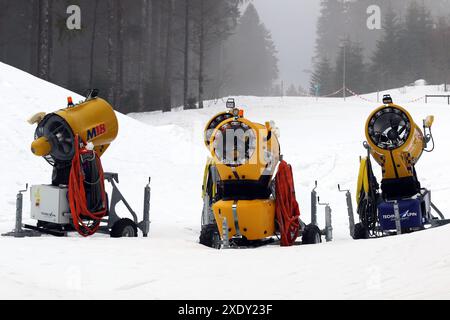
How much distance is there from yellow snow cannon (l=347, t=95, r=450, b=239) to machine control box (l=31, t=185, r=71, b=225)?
14.2 ft

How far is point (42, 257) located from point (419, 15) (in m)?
59.6

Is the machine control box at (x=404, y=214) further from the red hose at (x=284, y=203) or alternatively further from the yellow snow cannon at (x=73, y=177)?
the yellow snow cannon at (x=73, y=177)

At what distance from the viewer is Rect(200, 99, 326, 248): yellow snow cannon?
30.5 ft

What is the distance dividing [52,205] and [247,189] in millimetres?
3022

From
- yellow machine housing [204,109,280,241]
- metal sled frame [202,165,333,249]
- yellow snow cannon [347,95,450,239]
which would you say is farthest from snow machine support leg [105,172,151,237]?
yellow snow cannon [347,95,450,239]

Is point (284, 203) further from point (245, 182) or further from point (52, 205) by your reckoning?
point (52, 205)

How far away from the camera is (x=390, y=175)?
10750 mm

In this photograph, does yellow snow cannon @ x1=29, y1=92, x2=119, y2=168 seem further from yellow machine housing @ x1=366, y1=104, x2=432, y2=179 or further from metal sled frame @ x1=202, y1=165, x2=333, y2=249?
yellow machine housing @ x1=366, y1=104, x2=432, y2=179

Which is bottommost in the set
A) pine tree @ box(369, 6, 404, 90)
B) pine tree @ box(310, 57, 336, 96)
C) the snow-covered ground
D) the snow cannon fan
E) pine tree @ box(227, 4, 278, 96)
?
the snow-covered ground

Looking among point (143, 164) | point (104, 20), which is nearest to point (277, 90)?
point (104, 20)

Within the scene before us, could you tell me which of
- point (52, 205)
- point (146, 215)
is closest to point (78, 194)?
point (52, 205)

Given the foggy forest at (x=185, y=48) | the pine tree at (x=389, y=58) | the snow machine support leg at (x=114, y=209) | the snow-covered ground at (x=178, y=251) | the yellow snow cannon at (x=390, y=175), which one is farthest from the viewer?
the pine tree at (x=389, y=58)

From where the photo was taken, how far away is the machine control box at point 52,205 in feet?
34.2

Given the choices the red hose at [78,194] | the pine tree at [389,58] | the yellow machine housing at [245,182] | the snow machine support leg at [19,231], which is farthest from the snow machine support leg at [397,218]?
the pine tree at [389,58]
